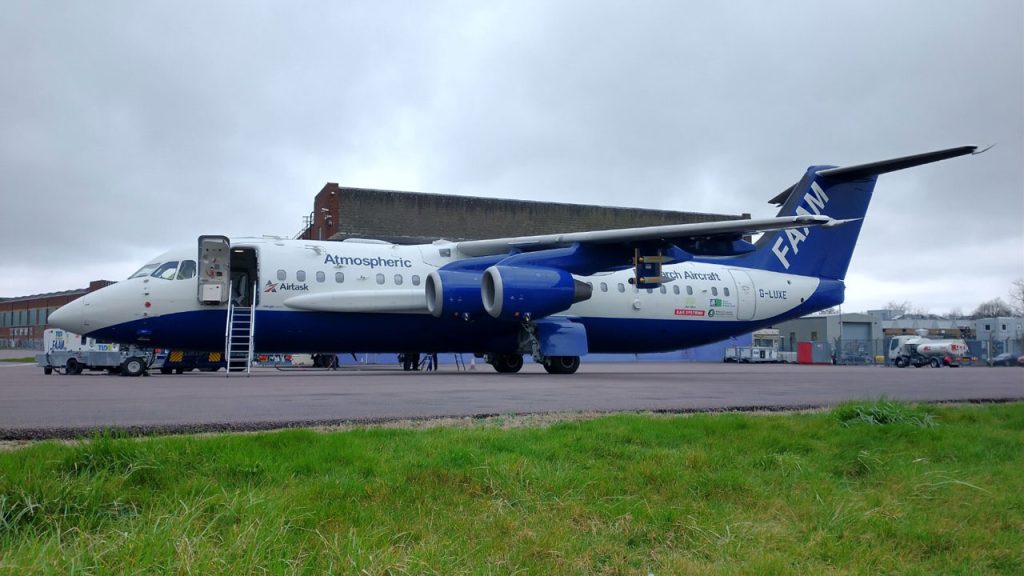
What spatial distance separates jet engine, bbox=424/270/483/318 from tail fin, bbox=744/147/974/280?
8679 millimetres

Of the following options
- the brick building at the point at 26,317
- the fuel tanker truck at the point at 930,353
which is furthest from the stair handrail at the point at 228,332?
the brick building at the point at 26,317

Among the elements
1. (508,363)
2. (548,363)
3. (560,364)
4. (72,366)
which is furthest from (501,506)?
(72,366)

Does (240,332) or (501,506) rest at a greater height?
(240,332)

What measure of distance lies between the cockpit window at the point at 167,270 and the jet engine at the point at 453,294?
17.5 feet

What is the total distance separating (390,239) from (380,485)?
4094 cm

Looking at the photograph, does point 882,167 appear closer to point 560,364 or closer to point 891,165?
point 891,165

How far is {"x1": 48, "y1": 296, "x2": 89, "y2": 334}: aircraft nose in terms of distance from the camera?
50.6ft

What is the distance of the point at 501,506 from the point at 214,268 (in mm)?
13905

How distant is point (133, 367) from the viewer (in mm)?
18688

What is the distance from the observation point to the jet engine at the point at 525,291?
1623 centimetres

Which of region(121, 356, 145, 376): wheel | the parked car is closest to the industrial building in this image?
the parked car

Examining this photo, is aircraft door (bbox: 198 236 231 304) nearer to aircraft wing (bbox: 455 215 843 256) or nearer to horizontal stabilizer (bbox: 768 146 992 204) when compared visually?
aircraft wing (bbox: 455 215 843 256)

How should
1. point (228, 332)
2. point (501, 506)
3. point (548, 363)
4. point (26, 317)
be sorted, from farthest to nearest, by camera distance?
point (26, 317) < point (548, 363) < point (228, 332) < point (501, 506)

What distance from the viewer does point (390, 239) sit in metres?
44.4
